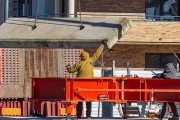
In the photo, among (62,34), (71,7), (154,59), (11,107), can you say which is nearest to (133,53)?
(154,59)

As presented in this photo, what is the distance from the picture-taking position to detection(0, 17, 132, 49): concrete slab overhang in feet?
37.4

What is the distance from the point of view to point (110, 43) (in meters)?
10.9

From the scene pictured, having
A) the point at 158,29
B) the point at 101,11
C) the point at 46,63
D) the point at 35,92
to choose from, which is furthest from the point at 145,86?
the point at 101,11

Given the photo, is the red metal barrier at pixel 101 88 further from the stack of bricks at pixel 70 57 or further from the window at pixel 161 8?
the window at pixel 161 8

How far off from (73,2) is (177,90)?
13.2m

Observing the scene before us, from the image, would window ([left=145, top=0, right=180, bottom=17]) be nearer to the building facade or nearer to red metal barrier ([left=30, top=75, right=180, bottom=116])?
the building facade

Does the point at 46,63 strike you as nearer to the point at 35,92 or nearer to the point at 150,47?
the point at 35,92

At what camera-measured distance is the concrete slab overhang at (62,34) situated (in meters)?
11.4

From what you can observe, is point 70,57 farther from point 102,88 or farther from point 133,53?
point 133,53

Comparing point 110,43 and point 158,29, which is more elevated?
point 158,29

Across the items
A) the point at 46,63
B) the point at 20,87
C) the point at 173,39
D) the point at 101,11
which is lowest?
the point at 20,87

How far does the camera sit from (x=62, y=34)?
12047mm

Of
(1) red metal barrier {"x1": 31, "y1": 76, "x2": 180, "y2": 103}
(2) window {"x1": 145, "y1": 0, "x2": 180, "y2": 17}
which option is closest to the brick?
(2) window {"x1": 145, "y1": 0, "x2": 180, "y2": 17}

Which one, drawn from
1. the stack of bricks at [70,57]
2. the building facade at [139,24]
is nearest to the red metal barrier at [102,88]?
the stack of bricks at [70,57]
